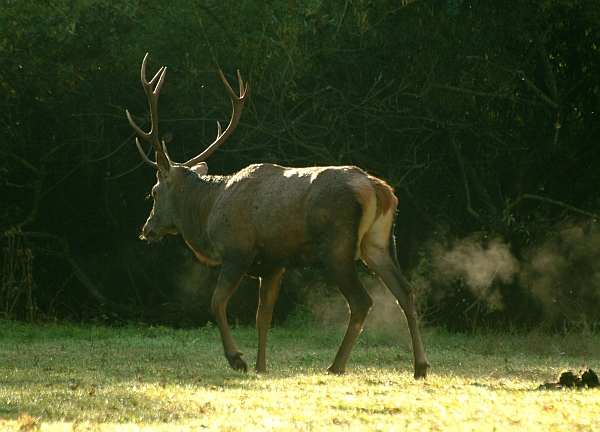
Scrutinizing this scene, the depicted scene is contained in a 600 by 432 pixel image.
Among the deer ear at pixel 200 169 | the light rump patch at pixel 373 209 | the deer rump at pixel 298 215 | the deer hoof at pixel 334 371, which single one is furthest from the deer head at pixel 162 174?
the deer hoof at pixel 334 371

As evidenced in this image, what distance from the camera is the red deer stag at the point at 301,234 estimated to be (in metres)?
7.89

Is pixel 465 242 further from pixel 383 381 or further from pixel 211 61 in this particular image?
pixel 383 381

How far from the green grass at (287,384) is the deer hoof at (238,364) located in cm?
20

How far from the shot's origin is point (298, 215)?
26.8 feet

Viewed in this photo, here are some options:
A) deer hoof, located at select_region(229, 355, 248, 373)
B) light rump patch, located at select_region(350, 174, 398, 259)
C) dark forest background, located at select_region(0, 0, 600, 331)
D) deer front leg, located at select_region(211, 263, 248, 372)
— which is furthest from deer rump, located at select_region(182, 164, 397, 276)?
dark forest background, located at select_region(0, 0, 600, 331)

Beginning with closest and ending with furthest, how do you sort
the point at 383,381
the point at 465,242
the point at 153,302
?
the point at 383,381
the point at 465,242
the point at 153,302

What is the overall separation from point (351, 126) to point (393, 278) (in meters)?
4.74

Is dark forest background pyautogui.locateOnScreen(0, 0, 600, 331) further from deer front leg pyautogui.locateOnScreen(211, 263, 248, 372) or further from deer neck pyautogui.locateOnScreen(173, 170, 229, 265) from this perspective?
deer front leg pyautogui.locateOnScreen(211, 263, 248, 372)

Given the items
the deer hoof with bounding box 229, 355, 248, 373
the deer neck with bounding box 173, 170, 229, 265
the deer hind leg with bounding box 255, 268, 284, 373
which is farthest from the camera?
the deer neck with bounding box 173, 170, 229, 265

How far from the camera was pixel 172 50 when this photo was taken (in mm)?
11898

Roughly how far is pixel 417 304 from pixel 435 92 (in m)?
2.85

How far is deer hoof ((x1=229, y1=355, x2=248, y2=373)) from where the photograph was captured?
26.9ft

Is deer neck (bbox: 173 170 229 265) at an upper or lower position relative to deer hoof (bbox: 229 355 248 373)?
upper

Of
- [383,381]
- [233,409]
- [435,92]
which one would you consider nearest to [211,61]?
[435,92]
